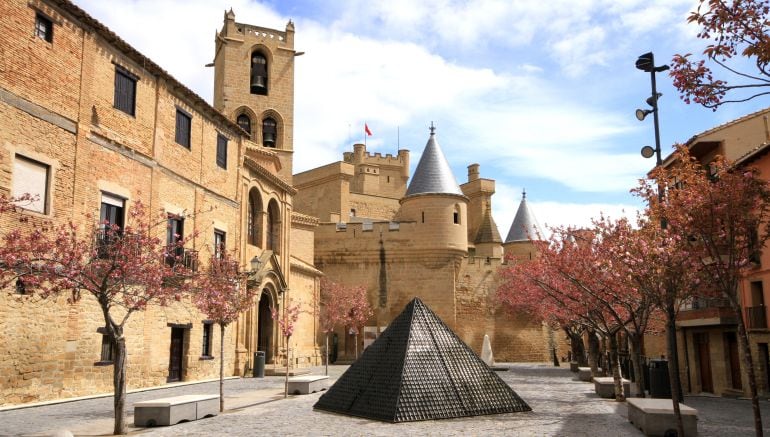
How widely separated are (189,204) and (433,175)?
64.7 ft

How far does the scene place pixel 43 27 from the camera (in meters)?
15.0

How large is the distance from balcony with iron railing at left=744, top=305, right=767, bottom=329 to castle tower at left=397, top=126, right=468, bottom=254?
19294mm

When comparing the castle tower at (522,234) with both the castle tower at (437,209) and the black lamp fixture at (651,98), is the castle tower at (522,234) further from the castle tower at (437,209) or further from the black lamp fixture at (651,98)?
the black lamp fixture at (651,98)

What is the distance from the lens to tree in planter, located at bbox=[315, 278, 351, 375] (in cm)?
3375

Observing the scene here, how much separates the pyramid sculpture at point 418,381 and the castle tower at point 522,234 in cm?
3140

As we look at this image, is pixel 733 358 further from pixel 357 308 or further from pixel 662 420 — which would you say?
pixel 357 308

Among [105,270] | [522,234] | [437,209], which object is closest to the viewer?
[105,270]

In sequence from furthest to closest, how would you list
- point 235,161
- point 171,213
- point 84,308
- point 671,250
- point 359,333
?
point 359,333, point 235,161, point 171,213, point 84,308, point 671,250

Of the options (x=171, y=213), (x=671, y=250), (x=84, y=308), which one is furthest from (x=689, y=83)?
(x=171, y=213)

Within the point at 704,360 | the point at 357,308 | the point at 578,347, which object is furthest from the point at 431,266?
the point at 704,360

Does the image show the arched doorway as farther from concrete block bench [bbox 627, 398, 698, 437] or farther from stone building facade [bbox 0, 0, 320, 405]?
concrete block bench [bbox 627, 398, 698, 437]

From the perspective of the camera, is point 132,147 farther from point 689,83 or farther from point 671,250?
point 689,83

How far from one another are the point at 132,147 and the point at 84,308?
184 inches

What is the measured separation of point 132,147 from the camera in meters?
17.9
